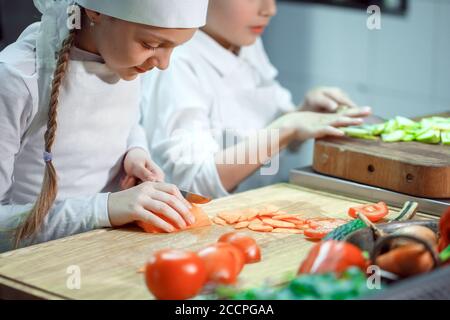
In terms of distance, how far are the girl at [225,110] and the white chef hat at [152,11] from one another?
0.55m

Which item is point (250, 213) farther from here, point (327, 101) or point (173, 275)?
point (327, 101)

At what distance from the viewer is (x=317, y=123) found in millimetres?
2062

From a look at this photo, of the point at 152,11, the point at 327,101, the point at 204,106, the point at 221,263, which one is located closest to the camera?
the point at 221,263

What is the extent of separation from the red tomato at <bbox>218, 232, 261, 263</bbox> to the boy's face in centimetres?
36

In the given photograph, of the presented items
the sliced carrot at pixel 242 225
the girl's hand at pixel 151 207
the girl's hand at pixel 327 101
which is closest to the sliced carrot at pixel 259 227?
the sliced carrot at pixel 242 225

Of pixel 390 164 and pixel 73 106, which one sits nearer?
pixel 73 106

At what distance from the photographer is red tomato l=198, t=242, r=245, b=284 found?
1261 mm

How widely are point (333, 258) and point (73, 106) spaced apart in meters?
0.68

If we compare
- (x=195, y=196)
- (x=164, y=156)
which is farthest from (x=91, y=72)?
(x=164, y=156)

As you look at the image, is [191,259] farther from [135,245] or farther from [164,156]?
[164,156]

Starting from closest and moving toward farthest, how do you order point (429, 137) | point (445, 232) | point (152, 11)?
point (445, 232)
point (152, 11)
point (429, 137)

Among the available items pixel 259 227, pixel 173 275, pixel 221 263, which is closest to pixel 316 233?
pixel 259 227

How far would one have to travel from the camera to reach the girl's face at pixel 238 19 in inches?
88.5

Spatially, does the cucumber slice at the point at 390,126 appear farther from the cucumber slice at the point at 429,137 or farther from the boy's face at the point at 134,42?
the boy's face at the point at 134,42
